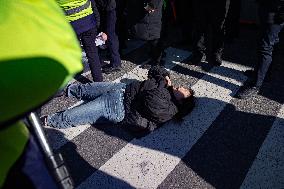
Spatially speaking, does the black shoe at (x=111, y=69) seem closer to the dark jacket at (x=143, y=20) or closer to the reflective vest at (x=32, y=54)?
the dark jacket at (x=143, y=20)

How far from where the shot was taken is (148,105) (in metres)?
3.92

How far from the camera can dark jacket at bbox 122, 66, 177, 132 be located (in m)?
3.93

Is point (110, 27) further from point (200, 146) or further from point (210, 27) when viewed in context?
point (200, 146)

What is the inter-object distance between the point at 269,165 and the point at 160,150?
117cm

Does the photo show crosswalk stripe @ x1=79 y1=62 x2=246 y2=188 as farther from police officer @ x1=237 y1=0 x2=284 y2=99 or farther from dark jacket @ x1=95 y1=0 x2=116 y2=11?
dark jacket @ x1=95 y1=0 x2=116 y2=11

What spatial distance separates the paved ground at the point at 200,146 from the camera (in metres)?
3.40

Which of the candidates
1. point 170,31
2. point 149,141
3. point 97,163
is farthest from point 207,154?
point 170,31

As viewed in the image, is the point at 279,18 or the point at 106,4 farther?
the point at 106,4

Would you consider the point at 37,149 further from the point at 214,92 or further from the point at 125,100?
the point at 214,92

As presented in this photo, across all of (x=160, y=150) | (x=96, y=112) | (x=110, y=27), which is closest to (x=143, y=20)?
(x=110, y=27)

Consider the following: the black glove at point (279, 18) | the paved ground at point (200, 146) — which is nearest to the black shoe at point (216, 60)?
the paved ground at point (200, 146)

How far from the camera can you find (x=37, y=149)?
53.2 inches

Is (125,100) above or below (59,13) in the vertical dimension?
below

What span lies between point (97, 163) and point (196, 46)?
2756mm
